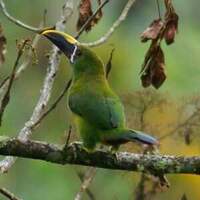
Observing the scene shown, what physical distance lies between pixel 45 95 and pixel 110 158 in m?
0.49

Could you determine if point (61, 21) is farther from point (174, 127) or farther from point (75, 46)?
point (174, 127)

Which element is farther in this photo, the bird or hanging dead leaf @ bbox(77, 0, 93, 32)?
hanging dead leaf @ bbox(77, 0, 93, 32)

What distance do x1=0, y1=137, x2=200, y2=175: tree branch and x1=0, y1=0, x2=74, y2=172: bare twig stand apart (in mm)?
90

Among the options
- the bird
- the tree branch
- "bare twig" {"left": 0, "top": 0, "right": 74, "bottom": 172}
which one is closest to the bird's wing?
the bird

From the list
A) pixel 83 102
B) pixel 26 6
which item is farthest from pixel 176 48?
pixel 83 102

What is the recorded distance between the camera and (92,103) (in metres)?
4.21

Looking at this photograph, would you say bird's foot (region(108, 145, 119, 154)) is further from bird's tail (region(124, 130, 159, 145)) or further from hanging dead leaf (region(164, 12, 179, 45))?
hanging dead leaf (region(164, 12, 179, 45))

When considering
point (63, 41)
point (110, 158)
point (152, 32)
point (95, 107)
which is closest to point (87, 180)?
point (95, 107)

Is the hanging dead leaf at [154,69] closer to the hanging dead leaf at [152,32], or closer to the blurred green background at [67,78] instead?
the hanging dead leaf at [152,32]

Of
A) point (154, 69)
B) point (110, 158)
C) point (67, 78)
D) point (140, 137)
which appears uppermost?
point (67, 78)

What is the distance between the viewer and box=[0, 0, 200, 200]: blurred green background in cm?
593

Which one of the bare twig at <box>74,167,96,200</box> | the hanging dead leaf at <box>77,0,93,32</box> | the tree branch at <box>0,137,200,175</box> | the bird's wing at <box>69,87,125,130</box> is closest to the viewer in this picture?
the tree branch at <box>0,137,200,175</box>

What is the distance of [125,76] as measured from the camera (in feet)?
24.0

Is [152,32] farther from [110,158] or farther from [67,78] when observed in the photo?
[67,78]
